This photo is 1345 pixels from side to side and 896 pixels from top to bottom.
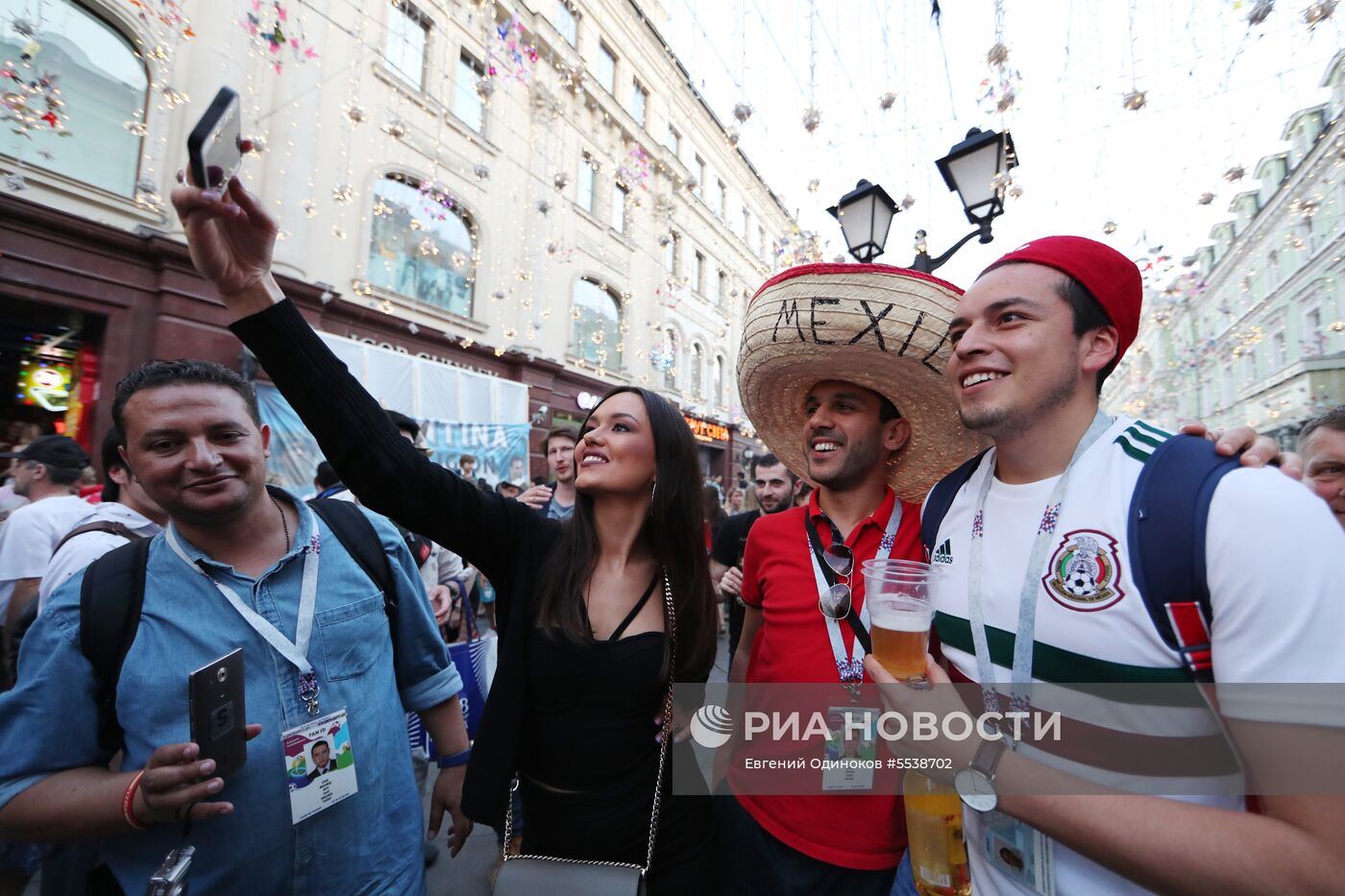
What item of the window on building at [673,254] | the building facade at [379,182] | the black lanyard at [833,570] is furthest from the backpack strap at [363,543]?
the window on building at [673,254]

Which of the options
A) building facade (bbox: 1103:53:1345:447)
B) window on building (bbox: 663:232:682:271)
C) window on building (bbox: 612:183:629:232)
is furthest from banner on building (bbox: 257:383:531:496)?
building facade (bbox: 1103:53:1345:447)

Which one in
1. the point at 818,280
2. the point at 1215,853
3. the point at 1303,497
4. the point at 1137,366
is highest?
the point at 1137,366

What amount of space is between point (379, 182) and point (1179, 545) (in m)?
12.3

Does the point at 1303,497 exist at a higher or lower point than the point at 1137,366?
lower

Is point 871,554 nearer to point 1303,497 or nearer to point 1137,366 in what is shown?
point 1303,497

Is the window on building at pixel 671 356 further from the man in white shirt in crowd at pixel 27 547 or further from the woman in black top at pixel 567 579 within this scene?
the woman in black top at pixel 567 579

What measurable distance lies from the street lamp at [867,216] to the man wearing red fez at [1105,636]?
12.9 feet

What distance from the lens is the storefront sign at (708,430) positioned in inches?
828

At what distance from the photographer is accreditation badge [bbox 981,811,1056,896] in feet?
3.67

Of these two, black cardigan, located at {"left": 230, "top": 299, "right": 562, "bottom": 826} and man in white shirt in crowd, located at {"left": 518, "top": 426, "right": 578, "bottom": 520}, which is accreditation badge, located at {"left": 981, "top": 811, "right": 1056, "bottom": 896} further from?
man in white shirt in crowd, located at {"left": 518, "top": 426, "right": 578, "bottom": 520}

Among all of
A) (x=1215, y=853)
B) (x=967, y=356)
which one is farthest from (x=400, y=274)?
(x=1215, y=853)

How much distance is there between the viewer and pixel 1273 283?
17797 mm

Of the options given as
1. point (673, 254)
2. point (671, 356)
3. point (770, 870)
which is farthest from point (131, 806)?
point (673, 254)

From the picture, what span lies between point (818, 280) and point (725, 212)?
2229 cm
